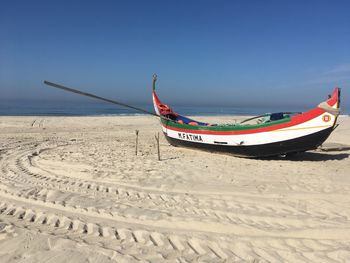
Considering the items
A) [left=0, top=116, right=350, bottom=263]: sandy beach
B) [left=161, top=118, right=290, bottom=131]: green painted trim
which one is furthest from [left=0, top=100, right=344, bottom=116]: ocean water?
[left=0, top=116, right=350, bottom=263]: sandy beach

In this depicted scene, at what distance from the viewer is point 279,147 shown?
348 inches

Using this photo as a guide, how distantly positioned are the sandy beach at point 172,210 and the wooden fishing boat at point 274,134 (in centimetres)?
50

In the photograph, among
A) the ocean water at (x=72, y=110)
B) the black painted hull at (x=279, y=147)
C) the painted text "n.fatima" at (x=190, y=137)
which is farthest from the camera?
the ocean water at (x=72, y=110)

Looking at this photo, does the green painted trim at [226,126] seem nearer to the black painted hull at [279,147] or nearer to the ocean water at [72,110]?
the black painted hull at [279,147]

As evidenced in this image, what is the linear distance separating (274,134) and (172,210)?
4.70 meters

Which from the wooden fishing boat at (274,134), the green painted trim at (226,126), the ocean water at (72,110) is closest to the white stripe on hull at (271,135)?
the wooden fishing boat at (274,134)

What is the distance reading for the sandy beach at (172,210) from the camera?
12.2 ft

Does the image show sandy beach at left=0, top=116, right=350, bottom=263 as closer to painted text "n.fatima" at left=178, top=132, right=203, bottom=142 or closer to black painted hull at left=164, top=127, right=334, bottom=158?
black painted hull at left=164, top=127, right=334, bottom=158

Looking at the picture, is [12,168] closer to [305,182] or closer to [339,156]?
[305,182]

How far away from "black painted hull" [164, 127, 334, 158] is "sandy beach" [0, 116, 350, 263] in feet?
1.25

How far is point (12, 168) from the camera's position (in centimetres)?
789

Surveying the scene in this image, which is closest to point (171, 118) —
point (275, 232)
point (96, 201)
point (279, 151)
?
point (279, 151)

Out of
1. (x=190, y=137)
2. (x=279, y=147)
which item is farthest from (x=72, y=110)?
(x=279, y=147)

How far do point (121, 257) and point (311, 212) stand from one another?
3.03 metres
